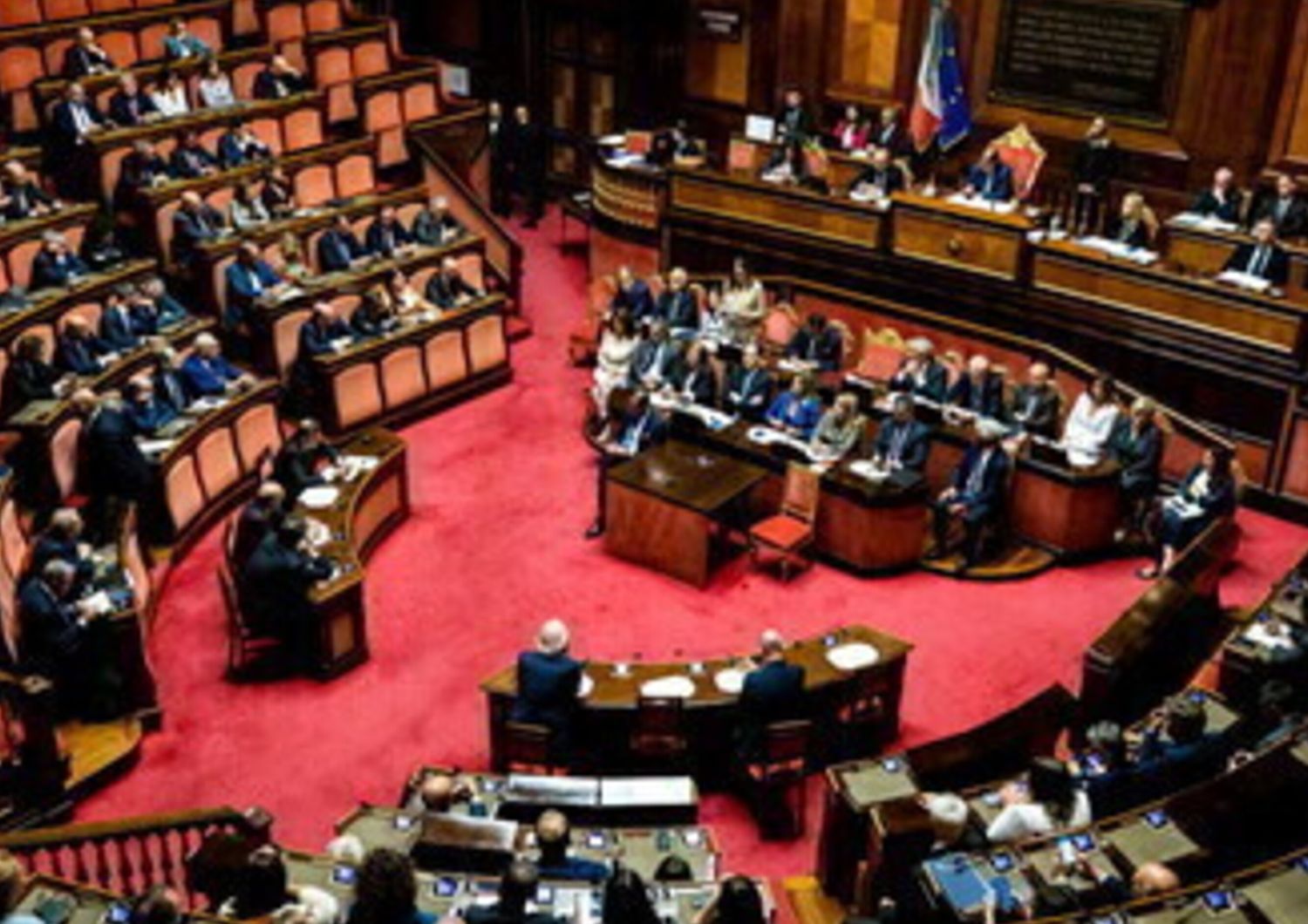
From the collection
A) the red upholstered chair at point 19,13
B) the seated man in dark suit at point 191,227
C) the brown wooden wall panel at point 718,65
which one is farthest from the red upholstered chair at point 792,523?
the red upholstered chair at point 19,13

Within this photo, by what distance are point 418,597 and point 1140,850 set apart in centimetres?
A: 571

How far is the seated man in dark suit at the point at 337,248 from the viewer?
1372cm

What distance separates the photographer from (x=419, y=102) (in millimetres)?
17297

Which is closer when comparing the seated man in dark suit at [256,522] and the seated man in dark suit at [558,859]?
the seated man in dark suit at [558,859]

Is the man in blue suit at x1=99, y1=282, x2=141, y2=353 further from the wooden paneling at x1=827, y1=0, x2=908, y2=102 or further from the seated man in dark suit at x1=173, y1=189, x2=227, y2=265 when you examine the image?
the wooden paneling at x1=827, y1=0, x2=908, y2=102

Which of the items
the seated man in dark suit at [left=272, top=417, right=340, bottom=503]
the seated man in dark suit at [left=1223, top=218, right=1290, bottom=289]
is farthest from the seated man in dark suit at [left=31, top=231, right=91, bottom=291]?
the seated man in dark suit at [left=1223, top=218, right=1290, bottom=289]

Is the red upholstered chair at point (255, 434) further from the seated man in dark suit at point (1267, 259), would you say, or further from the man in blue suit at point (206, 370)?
the seated man in dark suit at point (1267, 259)

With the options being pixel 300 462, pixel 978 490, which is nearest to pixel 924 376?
pixel 978 490

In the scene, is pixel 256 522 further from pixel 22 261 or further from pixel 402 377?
pixel 22 261

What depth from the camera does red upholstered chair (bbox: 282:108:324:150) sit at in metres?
15.6

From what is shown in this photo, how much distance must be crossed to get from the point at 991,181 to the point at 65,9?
1015 centimetres

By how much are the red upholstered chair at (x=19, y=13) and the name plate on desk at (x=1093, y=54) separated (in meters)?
10.3

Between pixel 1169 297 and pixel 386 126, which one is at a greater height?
pixel 386 126

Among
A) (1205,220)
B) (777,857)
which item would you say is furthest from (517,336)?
(777,857)
